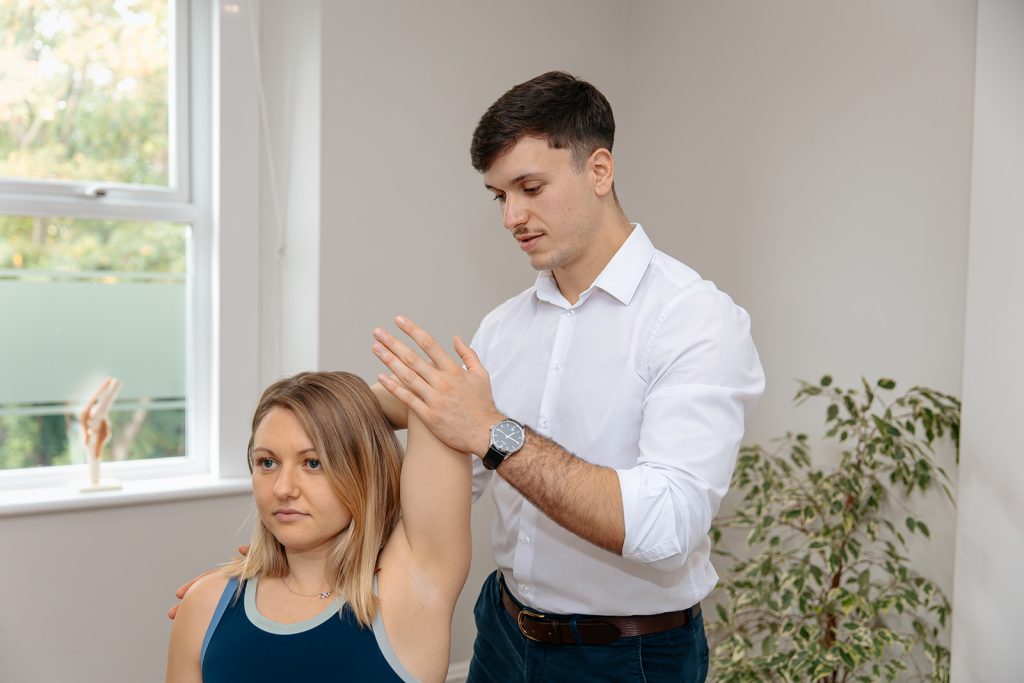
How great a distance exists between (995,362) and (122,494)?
2.06m

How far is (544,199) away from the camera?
1.52 m

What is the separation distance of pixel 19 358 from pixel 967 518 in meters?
2.34

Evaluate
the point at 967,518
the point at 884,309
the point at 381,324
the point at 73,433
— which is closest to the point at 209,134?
the point at 381,324

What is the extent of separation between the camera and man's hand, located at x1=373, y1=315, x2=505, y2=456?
123 centimetres

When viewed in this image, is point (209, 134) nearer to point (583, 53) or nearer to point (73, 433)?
point (73, 433)

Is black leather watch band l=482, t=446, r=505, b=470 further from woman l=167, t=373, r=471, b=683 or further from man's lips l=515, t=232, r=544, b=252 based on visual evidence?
man's lips l=515, t=232, r=544, b=252

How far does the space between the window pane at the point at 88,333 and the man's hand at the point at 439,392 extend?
1686 mm

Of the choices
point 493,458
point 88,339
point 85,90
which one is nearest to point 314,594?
point 493,458

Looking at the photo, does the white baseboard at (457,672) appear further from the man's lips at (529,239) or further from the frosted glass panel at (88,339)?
the man's lips at (529,239)

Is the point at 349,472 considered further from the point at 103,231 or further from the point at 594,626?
the point at 103,231

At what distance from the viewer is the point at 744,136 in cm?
271

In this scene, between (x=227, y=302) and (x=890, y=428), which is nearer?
(x=890, y=428)

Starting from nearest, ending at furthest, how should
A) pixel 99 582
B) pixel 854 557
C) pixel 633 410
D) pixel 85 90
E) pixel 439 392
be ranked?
pixel 439 392
pixel 633 410
pixel 854 557
pixel 99 582
pixel 85 90

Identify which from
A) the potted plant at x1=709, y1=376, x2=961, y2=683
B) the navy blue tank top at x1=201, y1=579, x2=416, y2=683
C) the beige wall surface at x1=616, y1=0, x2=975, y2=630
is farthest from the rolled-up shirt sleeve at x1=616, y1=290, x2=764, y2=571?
the beige wall surface at x1=616, y1=0, x2=975, y2=630
